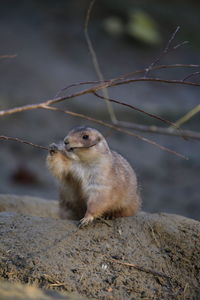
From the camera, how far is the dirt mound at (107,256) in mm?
4512

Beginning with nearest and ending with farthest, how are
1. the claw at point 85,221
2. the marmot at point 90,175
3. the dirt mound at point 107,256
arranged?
the dirt mound at point 107,256 < the claw at point 85,221 < the marmot at point 90,175

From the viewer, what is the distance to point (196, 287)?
4.85 meters

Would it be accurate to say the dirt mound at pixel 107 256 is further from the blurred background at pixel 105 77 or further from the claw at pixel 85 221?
the blurred background at pixel 105 77

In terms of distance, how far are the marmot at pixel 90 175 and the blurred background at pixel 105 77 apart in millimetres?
5390

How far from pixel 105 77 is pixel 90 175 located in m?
12.6

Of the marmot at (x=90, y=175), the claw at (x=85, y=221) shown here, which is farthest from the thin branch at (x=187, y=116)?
the claw at (x=85, y=221)

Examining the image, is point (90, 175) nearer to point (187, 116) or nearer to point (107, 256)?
point (107, 256)

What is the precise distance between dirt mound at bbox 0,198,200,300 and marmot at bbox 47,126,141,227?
0.25 m

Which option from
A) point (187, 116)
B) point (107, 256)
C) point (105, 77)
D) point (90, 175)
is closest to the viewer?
point (187, 116)

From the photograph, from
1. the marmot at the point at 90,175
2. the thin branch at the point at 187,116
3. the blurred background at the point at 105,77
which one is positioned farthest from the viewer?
the blurred background at the point at 105,77

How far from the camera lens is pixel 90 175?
551 centimetres

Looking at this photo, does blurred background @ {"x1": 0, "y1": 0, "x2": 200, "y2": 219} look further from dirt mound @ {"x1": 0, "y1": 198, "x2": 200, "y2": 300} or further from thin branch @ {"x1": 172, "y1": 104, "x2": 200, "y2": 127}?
thin branch @ {"x1": 172, "y1": 104, "x2": 200, "y2": 127}

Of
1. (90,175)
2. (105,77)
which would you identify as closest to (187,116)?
(90,175)

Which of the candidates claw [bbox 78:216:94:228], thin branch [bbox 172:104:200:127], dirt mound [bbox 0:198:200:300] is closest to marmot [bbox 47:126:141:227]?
claw [bbox 78:216:94:228]
